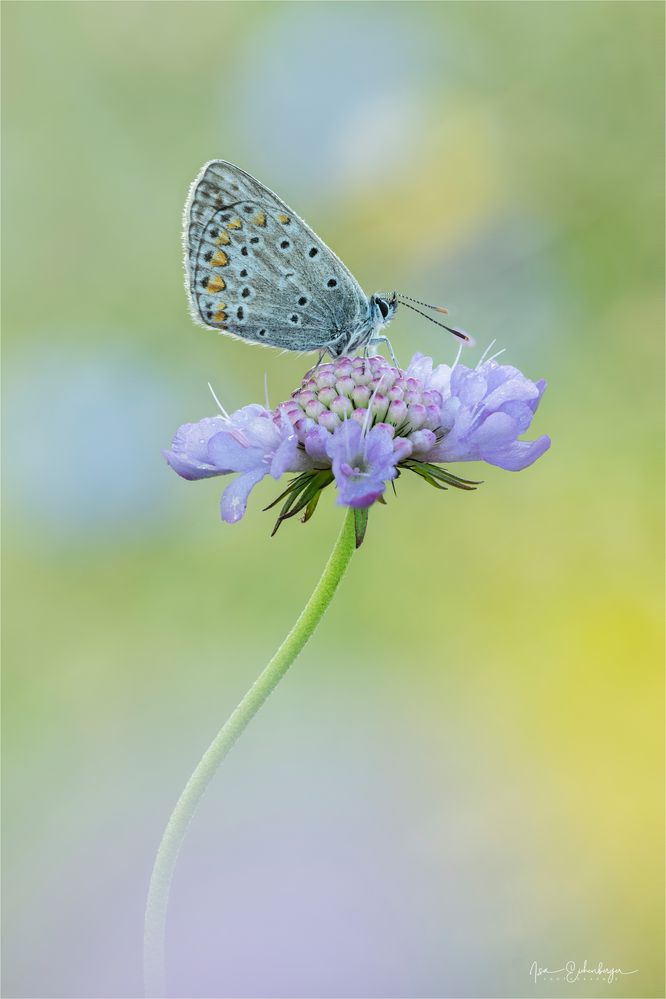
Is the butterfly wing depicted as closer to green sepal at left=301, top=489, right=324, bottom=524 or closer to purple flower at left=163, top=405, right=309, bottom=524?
purple flower at left=163, top=405, right=309, bottom=524

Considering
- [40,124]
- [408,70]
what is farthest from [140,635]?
[408,70]

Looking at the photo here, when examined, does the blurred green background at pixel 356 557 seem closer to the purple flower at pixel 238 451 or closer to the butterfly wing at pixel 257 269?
the purple flower at pixel 238 451

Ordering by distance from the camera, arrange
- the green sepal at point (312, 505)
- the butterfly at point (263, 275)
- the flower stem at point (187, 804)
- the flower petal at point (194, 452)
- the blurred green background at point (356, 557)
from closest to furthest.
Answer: the flower stem at point (187, 804) → the green sepal at point (312, 505) → the flower petal at point (194, 452) → the butterfly at point (263, 275) → the blurred green background at point (356, 557)

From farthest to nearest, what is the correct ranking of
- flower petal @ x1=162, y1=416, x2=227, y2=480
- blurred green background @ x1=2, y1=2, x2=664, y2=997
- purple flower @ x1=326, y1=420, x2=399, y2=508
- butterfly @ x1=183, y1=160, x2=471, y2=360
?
blurred green background @ x1=2, y1=2, x2=664, y2=997, butterfly @ x1=183, y1=160, x2=471, y2=360, flower petal @ x1=162, y1=416, x2=227, y2=480, purple flower @ x1=326, y1=420, x2=399, y2=508

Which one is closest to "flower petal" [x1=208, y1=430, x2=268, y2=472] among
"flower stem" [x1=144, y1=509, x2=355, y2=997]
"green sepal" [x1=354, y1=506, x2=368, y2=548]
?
"green sepal" [x1=354, y1=506, x2=368, y2=548]

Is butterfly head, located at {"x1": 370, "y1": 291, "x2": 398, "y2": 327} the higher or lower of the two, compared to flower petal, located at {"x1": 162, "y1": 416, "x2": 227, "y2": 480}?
higher

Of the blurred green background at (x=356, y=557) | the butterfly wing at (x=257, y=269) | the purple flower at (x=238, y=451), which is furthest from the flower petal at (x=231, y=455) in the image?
the blurred green background at (x=356, y=557)
